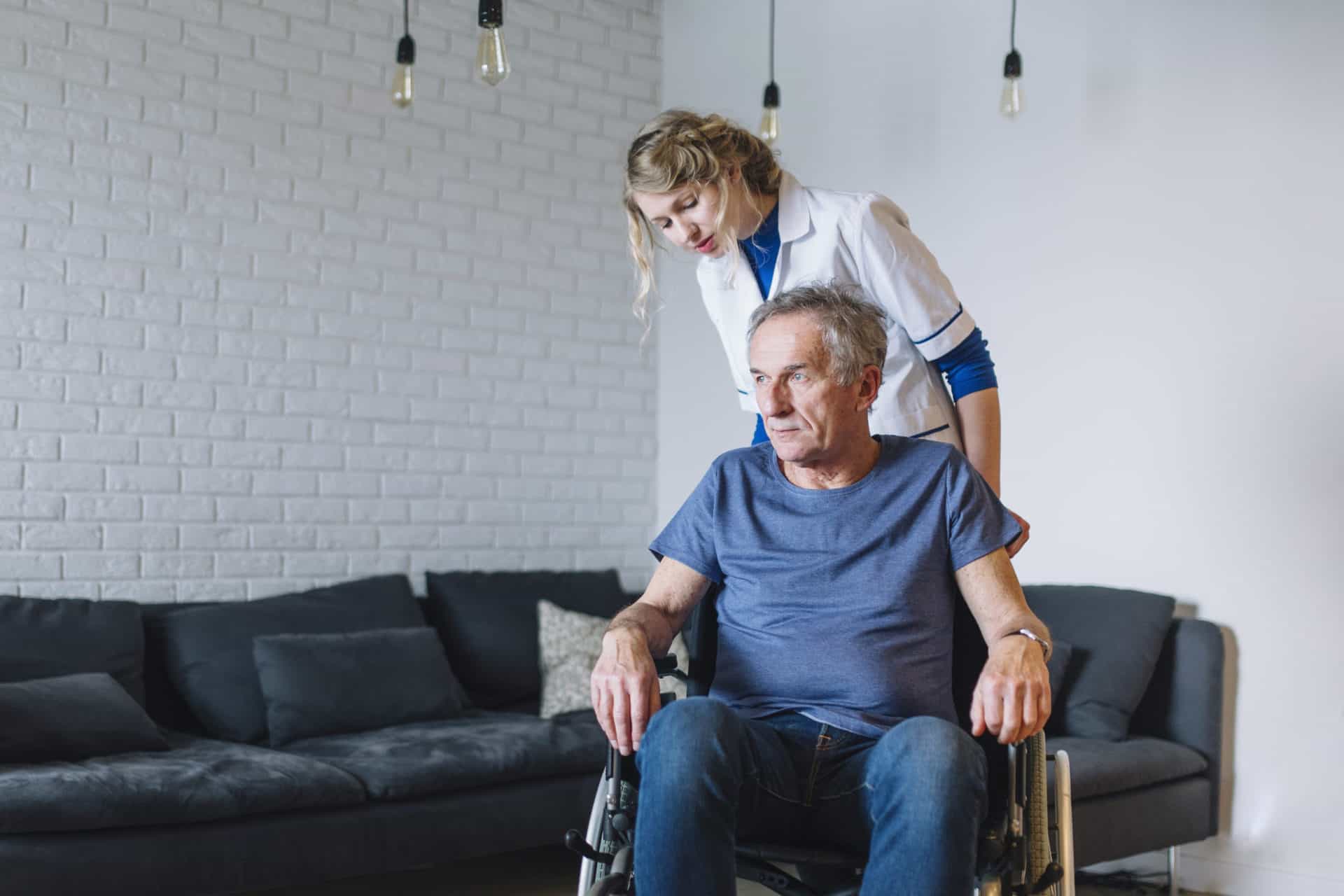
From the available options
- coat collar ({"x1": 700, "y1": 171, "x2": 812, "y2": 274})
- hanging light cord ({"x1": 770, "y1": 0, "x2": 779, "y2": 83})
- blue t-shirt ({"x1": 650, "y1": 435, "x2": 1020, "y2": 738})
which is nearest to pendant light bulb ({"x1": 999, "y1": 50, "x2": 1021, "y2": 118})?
hanging light cord ({"x1": 770, "y1": 0, "x2": 779, "y2": 83})

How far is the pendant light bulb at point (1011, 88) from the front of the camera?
382 centimetres

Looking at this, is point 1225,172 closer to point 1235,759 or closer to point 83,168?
point 1235,759

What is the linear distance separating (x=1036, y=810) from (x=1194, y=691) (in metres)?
1.94

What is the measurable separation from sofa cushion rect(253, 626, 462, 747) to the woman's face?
1.84 meters

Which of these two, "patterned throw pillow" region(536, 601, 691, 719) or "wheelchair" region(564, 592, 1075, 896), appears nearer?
"wheelchair" region(564, 592, 1075, 896)

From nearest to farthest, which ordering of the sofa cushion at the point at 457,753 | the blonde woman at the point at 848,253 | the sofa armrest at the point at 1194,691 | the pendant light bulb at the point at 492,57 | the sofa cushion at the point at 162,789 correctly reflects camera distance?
the blonde woman at the point at 848,253 < the sofa cushion at the point at 162,789 < the sofa cushion at the point at 457,753 < the pendant light bulb at the point at 492,57 < the sofa armrest at the point at 1194,691

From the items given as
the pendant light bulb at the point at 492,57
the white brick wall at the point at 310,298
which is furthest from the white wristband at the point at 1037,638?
the white brick wall at the point at 310,298

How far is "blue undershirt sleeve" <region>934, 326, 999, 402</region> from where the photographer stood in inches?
85.4

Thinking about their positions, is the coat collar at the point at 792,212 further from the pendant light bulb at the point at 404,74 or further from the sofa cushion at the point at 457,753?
the pendant light bulb at the point at 404,74

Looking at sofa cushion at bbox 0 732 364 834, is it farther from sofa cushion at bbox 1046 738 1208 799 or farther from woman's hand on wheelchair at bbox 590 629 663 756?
sofa cushion at bbox 1046 738 1208 799

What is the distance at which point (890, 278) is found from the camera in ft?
7.04

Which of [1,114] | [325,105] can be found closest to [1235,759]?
[325,105]

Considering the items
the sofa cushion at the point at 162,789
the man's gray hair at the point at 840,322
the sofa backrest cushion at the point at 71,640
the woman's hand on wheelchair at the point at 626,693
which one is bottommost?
the sofa cushion at the point at 162,789

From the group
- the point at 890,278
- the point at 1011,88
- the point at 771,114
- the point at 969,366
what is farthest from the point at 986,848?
the point at 771,114
